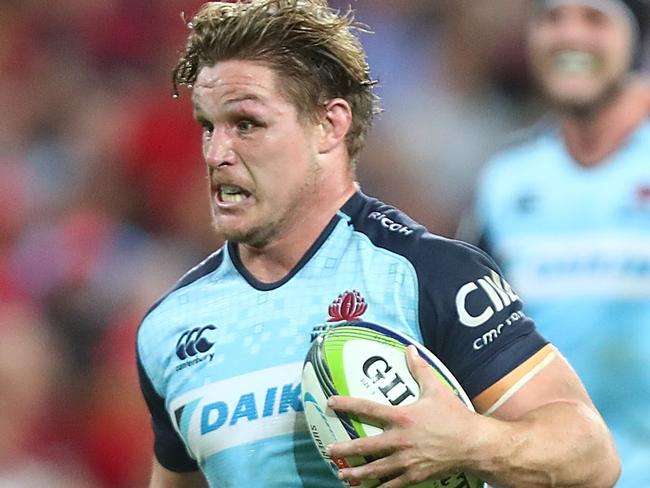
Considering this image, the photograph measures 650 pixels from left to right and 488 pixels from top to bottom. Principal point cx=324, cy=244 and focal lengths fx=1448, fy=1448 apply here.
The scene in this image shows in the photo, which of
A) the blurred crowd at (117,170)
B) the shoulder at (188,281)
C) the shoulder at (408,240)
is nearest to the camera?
the shoulder at (408,240)

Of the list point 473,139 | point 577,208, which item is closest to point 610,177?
point 577,208

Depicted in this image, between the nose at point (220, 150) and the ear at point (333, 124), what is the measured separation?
9.2 inches

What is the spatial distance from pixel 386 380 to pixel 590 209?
115 inches

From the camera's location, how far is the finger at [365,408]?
2809mm

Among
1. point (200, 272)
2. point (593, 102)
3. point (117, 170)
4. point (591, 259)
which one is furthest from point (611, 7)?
point (117, 170)

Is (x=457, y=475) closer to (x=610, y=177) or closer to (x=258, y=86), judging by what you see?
(x=258, y=86)

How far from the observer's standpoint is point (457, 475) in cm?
297

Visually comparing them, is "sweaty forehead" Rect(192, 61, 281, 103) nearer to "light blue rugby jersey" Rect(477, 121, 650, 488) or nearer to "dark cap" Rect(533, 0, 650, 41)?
"light blue rugby jersey" Rect(477, 121, 650, 488)

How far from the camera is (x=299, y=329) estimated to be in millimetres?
3355

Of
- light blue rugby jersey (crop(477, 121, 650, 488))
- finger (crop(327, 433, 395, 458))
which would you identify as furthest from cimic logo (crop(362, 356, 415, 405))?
light blue rugby jersey (crop(477, 121, 650, 488))

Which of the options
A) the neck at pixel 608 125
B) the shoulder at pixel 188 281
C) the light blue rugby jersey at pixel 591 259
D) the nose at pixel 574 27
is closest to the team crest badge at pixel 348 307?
the shoulder at pixel 188 281

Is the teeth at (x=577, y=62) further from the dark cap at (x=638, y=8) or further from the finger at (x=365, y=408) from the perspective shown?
the finger at (x=365, y=408)

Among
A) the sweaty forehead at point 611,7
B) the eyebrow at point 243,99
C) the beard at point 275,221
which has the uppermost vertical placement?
the sweaty forehead at point 611,7

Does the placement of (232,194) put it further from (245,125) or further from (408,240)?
(408,240)
